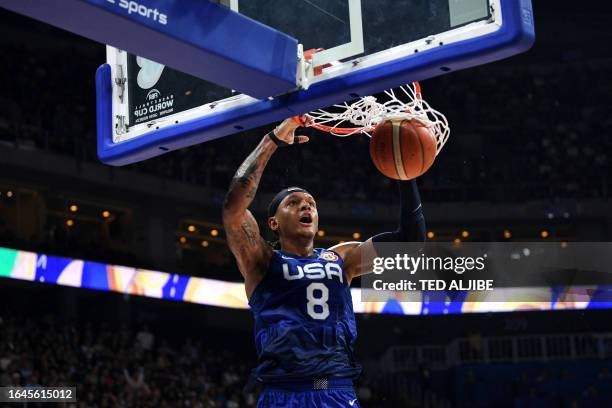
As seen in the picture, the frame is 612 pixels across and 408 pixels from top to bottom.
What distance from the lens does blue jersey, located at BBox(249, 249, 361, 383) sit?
161 inches

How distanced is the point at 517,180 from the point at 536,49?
4096 millimetres

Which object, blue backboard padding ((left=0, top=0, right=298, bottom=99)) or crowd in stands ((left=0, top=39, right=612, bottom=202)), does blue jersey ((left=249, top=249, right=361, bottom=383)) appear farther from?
crowd in stands ((left=0, top=39, right=612, bottom=202))

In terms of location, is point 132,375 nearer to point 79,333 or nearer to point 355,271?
point 79,333

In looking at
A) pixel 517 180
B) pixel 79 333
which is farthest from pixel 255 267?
pixel 517 180

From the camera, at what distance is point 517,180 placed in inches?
805

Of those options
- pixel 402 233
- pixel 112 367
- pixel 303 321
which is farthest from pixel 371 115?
pixel 112 367

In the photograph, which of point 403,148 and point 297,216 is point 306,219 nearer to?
point 297,216

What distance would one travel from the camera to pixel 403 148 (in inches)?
169

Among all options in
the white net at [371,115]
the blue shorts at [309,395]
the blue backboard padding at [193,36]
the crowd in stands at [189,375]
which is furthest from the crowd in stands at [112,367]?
the blue backboard padding at [193,36]

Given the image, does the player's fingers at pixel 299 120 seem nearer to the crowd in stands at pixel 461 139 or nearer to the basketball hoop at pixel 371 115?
the basketball hoop at pixel 371 115

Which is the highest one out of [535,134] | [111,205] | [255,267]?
[535,134]

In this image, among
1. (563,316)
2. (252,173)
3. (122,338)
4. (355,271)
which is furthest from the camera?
(563,316)
